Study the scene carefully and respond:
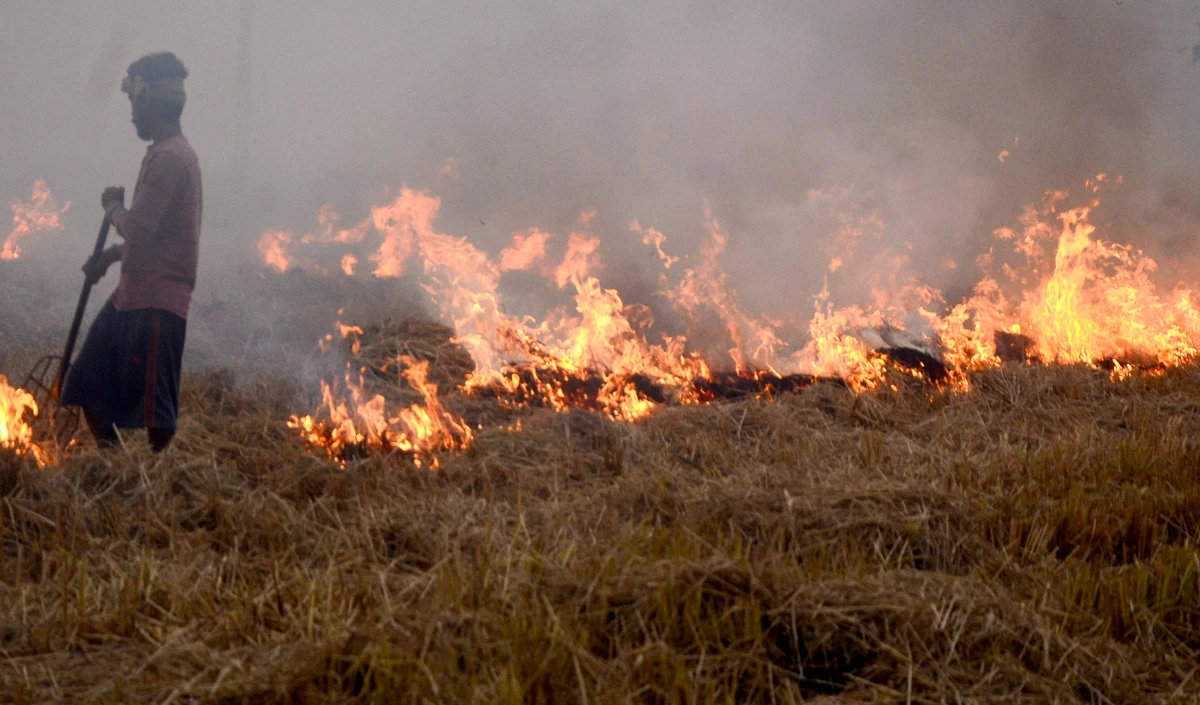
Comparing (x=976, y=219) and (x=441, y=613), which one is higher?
(x=976, y=219)

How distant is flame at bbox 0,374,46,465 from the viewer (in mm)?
3811

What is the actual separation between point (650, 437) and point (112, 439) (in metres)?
2.51

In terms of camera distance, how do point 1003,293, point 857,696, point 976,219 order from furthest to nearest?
point 976,219
point 1003,293
point 857,696

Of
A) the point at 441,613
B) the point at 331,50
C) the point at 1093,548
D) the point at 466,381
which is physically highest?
the point at 331,50

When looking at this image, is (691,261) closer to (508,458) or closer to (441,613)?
(508,458)

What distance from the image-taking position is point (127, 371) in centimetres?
402

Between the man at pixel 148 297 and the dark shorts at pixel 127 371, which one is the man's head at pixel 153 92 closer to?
the man at pixel 148 297

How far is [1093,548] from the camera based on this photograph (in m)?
3.03

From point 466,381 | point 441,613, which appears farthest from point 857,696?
point 466,381

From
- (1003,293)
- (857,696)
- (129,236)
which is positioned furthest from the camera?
(1003,293)

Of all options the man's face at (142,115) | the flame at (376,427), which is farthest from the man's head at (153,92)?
the flame at (376,427)

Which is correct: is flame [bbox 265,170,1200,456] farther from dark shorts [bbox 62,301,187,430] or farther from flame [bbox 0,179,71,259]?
flame [bbox 0,179,71,259]

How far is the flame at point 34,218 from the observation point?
38.5 ft

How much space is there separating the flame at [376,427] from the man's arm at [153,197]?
122cm
